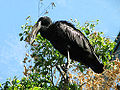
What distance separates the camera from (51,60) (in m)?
4.96

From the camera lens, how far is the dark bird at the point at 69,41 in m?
3.96

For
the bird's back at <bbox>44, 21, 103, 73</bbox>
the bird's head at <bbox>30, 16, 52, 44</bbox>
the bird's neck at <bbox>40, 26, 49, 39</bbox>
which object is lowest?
the bird's back at <bbox>44, 21, 103, 73</bbox>

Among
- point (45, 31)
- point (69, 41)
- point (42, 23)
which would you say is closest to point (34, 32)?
point (45, 31)

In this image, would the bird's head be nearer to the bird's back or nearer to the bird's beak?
the bird's beak

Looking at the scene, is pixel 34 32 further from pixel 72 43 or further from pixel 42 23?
pixel 72 43

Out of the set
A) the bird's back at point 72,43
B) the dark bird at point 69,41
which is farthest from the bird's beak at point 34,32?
the bird's back at point 72,43

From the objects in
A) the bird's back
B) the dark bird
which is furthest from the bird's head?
the bird's back

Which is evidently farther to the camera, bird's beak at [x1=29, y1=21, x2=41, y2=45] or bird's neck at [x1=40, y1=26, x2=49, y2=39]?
bird's neck at [x1=40, y1=26, x2=49, y2=39]

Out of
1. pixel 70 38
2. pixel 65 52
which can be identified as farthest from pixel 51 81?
pixel 70 38

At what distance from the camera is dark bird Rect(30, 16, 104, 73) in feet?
13.0

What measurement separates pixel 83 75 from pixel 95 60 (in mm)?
1165

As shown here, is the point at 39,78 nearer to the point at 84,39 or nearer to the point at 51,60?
the point at 51,60

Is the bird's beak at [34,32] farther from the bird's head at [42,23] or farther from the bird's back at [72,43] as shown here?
the bird's back at [72,43]

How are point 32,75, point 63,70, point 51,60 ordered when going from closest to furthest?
point 63,70 → point 32,75 → point 51,60
